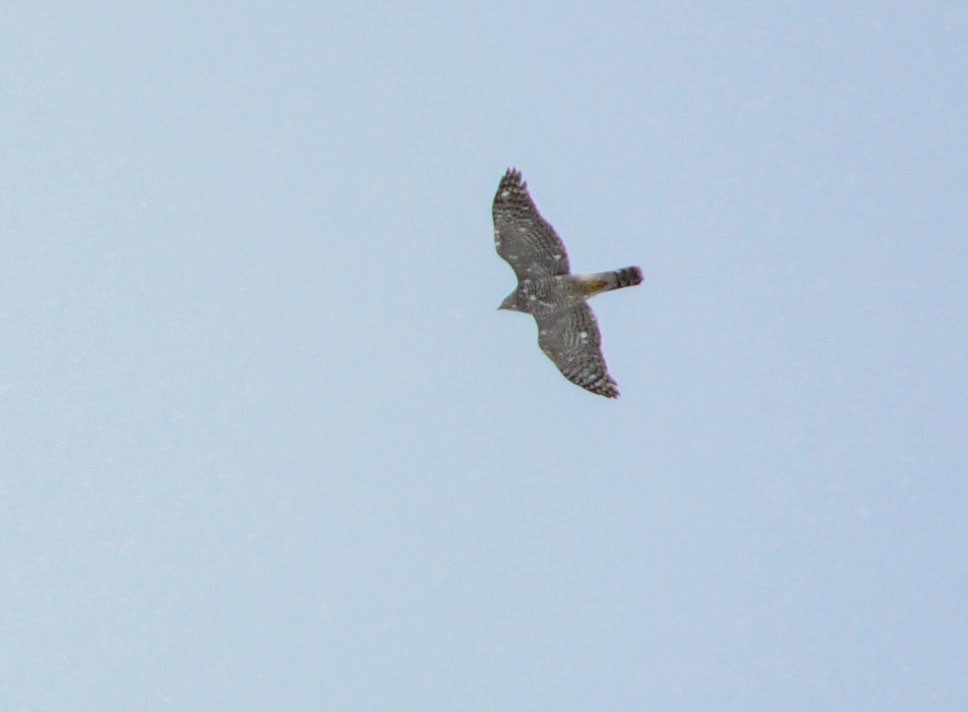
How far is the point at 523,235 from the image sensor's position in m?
35.9

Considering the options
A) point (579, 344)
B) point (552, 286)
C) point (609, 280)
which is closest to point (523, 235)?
point (552, 286)

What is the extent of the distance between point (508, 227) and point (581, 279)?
5.23 feet

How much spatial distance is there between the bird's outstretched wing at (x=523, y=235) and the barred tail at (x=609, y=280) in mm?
479

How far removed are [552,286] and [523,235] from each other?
1.16 metres

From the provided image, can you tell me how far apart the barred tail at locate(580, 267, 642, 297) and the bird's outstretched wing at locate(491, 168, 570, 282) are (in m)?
0.48

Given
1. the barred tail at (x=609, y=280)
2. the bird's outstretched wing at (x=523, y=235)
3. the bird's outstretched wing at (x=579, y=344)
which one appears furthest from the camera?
the bird's outstretched wing at (x=579, y=344)

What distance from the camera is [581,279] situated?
36.3 metres

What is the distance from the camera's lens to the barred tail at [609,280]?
36.0 m

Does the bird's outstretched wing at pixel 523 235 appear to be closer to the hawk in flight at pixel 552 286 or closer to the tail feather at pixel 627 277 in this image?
the hawk in flight at pixel 552 286

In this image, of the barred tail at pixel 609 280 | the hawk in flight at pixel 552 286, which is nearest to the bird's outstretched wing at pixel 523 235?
the hawk in flight at pixel 552 286

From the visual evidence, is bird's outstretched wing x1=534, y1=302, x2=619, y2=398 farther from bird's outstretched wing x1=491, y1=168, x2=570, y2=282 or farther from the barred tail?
bird's outstretched wing x1=491, y1=168, x2=570, y2=282

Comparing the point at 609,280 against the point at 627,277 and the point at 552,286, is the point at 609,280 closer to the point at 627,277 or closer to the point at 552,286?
the point at 627,277

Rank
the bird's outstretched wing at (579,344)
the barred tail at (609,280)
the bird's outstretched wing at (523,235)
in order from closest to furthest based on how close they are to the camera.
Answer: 1. the bird's outstretched wing at (523,235)
2. the barred tail at (609,280)
3. the bird's outstretched wing at (579,344)

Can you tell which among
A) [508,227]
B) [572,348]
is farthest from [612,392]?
[508,227]
